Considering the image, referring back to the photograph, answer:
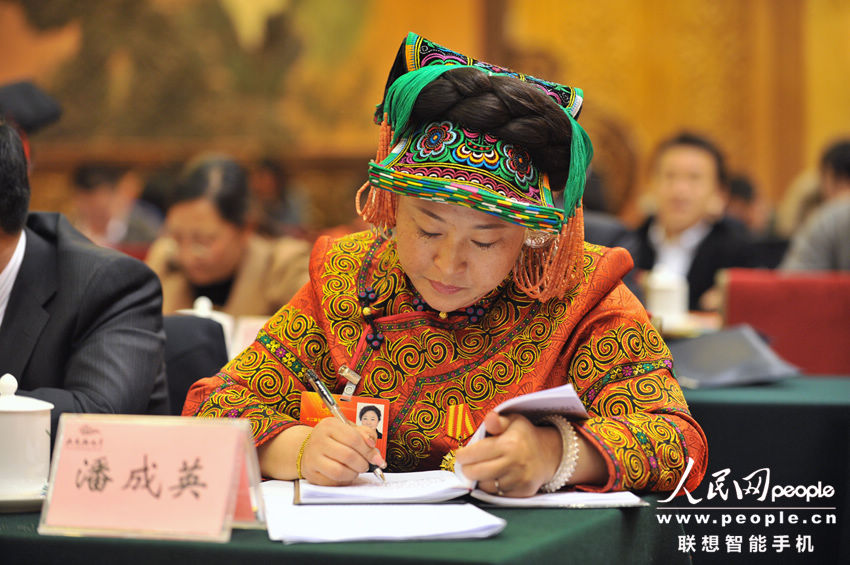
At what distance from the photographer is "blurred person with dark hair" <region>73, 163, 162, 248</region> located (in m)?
7.62

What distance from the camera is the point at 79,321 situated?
6.51ft

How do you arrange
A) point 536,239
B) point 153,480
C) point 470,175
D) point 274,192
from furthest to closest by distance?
point 274,192 < point 536,239 < point 470,175 < point 153,480

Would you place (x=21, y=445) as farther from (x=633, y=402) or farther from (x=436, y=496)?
(x=633, y=402)

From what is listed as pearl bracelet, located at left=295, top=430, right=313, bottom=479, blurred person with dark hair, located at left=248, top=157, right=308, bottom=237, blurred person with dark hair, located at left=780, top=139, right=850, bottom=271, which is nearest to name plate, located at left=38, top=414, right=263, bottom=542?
pearl bracelet, located at left=295, top=430, right=313, bottom=479

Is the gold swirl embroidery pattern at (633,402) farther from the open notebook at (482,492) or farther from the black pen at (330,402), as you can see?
the black pen at (330,402)

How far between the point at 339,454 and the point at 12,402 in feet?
1.38

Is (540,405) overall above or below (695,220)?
below

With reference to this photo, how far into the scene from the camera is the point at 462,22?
851 centimetres

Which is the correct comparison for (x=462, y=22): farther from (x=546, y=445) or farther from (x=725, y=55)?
(x=546, y=445)

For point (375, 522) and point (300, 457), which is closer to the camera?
point (375, 522)

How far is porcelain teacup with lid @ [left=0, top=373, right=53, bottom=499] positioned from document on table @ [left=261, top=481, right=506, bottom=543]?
0.30 meters

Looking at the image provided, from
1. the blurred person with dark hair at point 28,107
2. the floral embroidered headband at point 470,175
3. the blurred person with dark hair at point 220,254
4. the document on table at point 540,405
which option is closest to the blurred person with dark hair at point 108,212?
the blurred person with dark hair at point 220,254

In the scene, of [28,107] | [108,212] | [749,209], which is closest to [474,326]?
[28,107]

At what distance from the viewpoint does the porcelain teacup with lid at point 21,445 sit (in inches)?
52.0
